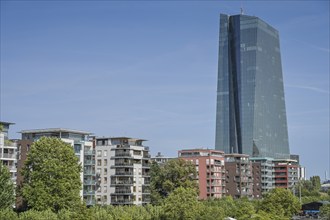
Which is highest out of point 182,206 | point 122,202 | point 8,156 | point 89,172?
point 8,156

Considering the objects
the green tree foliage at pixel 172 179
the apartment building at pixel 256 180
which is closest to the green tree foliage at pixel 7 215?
the green tree foliage at pixel 172 179

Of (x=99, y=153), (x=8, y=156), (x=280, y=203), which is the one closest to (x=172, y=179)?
(x=99, y=153)

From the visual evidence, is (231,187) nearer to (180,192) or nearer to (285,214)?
(285,214)

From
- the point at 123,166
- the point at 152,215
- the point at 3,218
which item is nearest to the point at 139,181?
the point at 123,166

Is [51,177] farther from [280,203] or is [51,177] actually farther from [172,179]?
[280,203]

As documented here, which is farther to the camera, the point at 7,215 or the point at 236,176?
the point at 236,176

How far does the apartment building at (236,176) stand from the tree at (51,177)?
85.0 metres

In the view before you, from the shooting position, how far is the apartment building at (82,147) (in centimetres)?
11388

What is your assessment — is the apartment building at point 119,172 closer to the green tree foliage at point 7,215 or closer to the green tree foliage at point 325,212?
the green tree foliage at point 325,212

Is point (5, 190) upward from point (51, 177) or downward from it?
downward

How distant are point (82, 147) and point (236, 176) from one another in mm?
70811

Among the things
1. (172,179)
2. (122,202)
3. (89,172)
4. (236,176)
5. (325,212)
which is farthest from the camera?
(236,176)

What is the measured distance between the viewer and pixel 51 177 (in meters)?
93.2

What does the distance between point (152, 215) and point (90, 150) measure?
82.8ft
